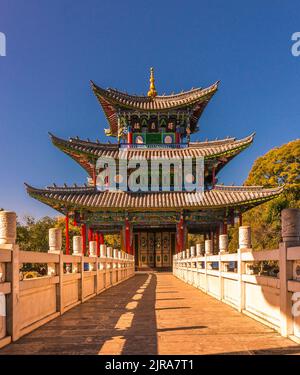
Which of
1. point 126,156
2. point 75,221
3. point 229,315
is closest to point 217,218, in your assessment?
point 126,156

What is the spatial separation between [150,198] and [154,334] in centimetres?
2228

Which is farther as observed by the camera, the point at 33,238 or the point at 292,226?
the point at 33,238

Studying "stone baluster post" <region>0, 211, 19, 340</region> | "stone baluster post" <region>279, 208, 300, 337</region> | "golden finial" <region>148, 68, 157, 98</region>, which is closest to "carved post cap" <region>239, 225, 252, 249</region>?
"stone baluster post" <region>279, 208, 300, 337</region>

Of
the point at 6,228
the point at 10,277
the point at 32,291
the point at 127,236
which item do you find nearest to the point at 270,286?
the point at 32,291

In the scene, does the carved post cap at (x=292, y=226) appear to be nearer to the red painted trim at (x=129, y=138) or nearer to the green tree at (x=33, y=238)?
the red painted trim at (x=129, y=138)

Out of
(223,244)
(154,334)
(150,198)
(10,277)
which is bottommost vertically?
(154,334)

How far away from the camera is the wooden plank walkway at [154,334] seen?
189 inches

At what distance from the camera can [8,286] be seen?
5.22m

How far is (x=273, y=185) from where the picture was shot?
34938 millimetres

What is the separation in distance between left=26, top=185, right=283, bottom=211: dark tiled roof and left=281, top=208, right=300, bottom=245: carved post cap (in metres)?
21.0

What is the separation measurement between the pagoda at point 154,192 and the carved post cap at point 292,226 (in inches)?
826

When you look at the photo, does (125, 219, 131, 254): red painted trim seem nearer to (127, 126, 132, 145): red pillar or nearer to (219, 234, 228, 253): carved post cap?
(127, 126, 132, 145): red pillar

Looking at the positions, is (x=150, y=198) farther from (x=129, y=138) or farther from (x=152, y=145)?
(x=129, y=138)

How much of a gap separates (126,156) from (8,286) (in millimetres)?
23928
